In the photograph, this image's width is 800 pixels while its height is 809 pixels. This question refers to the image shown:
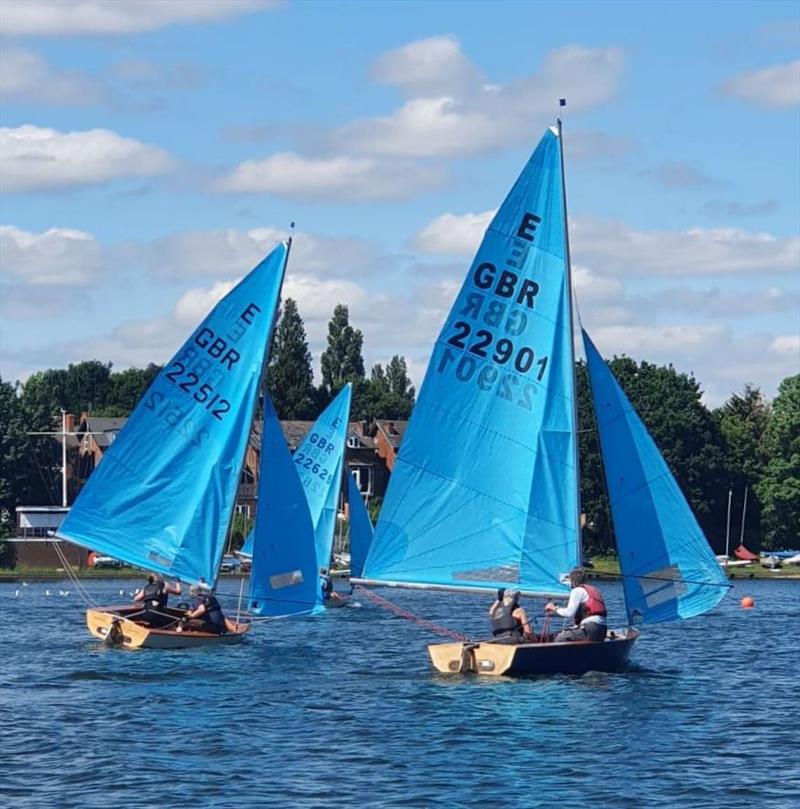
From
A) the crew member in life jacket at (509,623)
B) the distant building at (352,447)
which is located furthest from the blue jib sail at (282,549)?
the distant building at (352,447)

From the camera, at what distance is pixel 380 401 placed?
163m

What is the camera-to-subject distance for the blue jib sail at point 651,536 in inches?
1422

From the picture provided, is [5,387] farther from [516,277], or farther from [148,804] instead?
[148,804]

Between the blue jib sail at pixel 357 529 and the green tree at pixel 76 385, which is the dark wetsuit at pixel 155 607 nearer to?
the blue jib sail at pixel 357 529

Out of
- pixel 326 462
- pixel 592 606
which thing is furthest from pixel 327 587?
pixel 592 606

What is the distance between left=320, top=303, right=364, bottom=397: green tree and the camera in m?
167

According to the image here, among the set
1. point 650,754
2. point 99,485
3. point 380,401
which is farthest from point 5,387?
point 650,754

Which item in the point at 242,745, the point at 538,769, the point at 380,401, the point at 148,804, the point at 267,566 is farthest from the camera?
the point at 380,401

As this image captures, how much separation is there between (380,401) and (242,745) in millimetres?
134470

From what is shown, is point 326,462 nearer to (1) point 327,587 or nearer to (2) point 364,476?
(1) point 327,587

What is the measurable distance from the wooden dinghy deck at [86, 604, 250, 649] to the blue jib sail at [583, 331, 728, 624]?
10.5 metres

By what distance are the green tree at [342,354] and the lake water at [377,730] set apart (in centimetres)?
12112

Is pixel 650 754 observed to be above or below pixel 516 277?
below

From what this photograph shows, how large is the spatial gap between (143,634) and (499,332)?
36.9 ft
